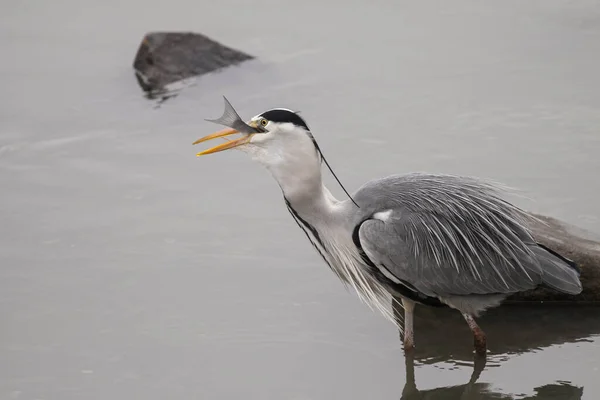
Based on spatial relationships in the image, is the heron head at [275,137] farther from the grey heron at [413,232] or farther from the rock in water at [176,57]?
the rock in water at [176,57]

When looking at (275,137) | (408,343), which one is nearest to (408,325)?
(408,343)

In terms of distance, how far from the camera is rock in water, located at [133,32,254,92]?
1041 cm

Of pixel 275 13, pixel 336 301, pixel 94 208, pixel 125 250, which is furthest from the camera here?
pixel 275 13

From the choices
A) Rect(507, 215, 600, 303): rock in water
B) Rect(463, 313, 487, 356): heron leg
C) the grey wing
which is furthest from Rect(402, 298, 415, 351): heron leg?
Rect(507, 215, 600, 303): rock in water

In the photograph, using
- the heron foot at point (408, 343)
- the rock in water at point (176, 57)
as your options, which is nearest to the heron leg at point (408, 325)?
the heron foot at point (408, 343)

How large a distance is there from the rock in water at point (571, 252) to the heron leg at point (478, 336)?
2.16 ft

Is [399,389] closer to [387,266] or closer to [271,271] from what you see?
[387,266]

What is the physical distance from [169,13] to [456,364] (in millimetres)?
6608

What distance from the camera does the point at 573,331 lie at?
21.9 ft

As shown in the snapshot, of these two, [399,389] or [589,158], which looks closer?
[399,389]

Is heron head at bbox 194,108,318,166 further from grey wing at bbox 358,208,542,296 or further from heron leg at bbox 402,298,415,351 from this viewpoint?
heron leg at bbox 402,298,415,351

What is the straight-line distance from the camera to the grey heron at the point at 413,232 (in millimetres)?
6199

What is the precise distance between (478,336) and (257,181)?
2.86 m

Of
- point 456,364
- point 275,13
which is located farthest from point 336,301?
point 275,13
